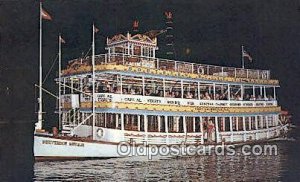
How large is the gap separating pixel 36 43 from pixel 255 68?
5820 mm

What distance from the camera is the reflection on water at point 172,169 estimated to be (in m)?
9.55

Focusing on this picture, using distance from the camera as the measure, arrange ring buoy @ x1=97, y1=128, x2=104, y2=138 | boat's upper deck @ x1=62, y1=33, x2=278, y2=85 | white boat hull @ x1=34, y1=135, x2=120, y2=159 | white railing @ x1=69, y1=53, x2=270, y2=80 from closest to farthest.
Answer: white boat hull @ x1=34, y1=135, x2=120, y2=159
ring buoy @ x1=97, y1=128, x2=104, y2=138
boat's upper deck @ x1=62, y1=33, x2=278, y2=85
white railing @ x1=69, y1=53, x2=270, y2=80

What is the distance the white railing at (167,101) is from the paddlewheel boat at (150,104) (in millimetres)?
23

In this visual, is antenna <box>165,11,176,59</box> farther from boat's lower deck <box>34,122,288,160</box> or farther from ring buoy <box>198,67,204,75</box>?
boat's lower deck <box>34,122,288,160</box>

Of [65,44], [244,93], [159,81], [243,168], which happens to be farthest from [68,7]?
[244,93]

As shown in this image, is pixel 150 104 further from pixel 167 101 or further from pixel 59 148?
pixel 59 148

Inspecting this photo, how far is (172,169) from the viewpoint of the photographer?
34.6ft

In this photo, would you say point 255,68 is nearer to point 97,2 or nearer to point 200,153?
point 200,153

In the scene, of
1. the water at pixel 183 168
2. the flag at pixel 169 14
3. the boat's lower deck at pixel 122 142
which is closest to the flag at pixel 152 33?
the flag at pixel 169 14

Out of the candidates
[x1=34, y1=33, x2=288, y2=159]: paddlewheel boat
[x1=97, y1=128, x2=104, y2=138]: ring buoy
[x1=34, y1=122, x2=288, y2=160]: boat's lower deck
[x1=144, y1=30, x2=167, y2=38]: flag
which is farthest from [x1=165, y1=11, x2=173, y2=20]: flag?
[x1=97, y1=128, x2=104, y2=138]: ring buoy

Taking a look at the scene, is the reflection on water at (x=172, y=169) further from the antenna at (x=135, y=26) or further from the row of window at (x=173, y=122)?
the antenna at (x=135, y=26)

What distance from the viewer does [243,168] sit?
10453 mm

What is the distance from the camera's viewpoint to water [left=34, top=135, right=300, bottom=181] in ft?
31.2

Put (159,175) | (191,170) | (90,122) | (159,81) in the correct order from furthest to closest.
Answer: (159,81)
(90,122)
(191,170)
(159,175)
